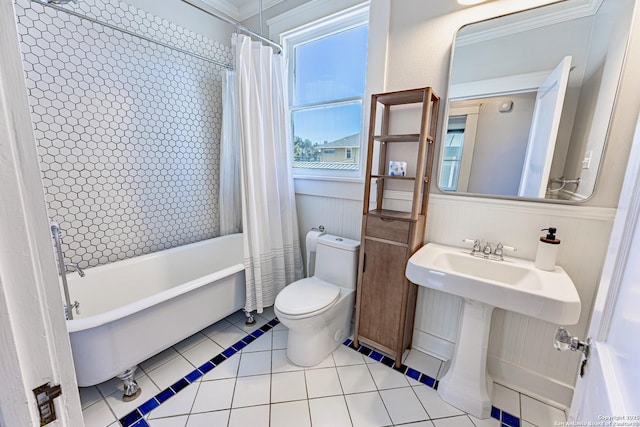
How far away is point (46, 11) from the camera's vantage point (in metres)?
1.57

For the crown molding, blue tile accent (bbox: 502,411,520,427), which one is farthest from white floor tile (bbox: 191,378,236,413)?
the crown molding

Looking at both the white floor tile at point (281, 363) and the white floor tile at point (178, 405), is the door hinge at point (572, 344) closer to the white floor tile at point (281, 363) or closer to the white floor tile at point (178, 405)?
the white floor tile at point (281, 363)

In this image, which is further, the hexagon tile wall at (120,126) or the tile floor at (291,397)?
the hexagon tile wall at (120,126)

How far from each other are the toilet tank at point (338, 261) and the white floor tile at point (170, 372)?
1.04 meters

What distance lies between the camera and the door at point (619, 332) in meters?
0.43

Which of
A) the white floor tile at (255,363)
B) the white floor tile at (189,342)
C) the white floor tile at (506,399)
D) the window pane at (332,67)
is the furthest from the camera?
the window pane at (332,67)

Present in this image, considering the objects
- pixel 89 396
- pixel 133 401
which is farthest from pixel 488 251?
pixel 89 396

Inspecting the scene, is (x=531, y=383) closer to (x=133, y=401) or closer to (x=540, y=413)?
(x=540, y=413)

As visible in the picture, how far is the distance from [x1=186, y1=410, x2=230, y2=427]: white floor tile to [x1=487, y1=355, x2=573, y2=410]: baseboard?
158 centimetres

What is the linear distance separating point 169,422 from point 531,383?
2011 mm

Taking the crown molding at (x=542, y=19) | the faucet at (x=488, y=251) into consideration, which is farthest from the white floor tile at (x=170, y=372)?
the crown molding at (x=542, y=19)

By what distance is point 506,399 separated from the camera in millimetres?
1526

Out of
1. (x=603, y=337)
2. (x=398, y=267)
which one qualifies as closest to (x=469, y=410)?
(x=398, y=267)

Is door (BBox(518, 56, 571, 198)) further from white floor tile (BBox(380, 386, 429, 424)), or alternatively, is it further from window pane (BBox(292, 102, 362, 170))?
white floor tile (BBox(380, 386, 429, 424))
